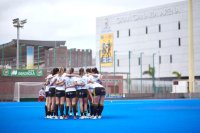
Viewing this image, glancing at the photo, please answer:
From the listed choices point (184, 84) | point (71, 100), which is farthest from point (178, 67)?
point (71, 100)

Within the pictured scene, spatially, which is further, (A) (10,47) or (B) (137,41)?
(B) (137,41)

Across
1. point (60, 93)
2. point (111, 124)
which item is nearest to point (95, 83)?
point (60, 93)

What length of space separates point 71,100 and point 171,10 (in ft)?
247

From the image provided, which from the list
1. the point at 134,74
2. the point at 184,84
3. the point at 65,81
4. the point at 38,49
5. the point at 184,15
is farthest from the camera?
the point at 134,74

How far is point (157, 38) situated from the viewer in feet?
303

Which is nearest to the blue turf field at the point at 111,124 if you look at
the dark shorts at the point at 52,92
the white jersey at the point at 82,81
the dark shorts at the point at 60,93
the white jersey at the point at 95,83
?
the dark shorts at the point at 52,92

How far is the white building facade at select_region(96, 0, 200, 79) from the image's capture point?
87.4 m

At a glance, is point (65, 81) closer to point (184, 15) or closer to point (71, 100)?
point (71, 100)

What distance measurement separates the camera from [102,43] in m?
103

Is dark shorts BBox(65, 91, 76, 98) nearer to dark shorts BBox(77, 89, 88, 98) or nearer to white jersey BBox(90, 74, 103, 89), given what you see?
dark shorts BBox(77, 89, 88, 98)

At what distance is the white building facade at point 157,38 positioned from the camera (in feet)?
287

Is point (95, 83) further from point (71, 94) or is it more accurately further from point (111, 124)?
point (111, 124)

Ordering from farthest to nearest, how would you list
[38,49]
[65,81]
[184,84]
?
1. [184,84]
2. [38,49]
3. [65,81]

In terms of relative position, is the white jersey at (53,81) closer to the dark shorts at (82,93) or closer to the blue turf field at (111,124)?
the dark shorts at (82,93)
